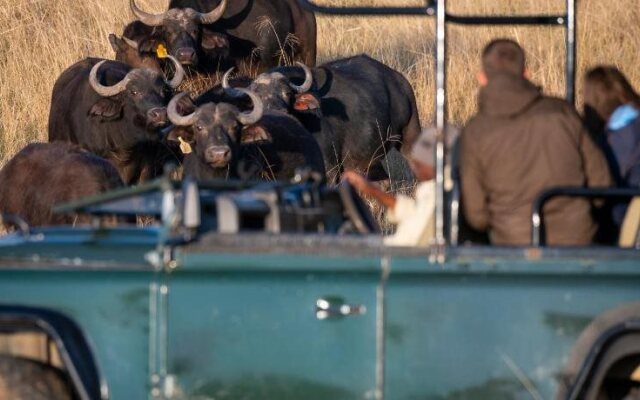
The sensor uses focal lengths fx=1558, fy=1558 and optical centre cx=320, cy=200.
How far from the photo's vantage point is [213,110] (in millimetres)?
14148

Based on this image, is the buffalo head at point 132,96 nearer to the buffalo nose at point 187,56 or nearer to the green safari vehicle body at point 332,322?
the buffalo nose at point 187,56

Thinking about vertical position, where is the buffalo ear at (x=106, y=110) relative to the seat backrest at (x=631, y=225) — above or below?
above

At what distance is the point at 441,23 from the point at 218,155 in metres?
7.68

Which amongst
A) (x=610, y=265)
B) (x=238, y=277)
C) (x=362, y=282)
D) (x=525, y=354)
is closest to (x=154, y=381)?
(x=238, y=277)

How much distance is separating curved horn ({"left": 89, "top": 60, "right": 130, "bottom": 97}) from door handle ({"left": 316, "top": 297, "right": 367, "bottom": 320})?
34.7ft

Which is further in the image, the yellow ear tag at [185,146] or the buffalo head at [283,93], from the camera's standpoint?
the buffalo head at [283,93]

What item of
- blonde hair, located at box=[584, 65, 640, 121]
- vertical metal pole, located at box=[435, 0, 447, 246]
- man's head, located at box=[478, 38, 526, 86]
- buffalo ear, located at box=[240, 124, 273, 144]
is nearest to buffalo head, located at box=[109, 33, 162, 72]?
buffalo ear, located at box=[240, 124, 273, 144]

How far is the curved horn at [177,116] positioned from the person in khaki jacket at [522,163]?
25.4 feet

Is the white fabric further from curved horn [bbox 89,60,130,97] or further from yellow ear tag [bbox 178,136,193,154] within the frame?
curved horn [bbox 89,60,130,97]

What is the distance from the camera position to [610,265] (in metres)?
5.68

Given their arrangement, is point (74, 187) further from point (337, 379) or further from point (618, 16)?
point (618, 16)

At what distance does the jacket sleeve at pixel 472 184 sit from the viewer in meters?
6.40

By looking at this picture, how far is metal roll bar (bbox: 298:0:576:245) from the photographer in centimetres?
577

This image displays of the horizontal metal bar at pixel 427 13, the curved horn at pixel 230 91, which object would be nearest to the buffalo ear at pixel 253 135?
the curved horn at pixel 230 91
